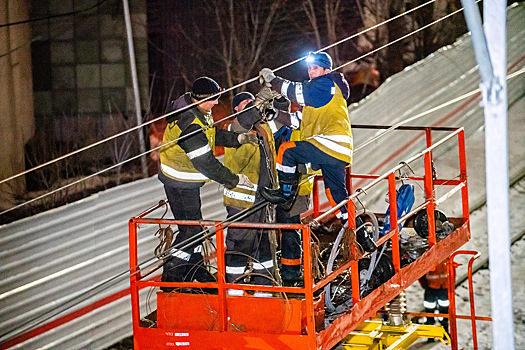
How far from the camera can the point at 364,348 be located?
8789mm

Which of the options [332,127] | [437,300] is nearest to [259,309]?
[332,127]

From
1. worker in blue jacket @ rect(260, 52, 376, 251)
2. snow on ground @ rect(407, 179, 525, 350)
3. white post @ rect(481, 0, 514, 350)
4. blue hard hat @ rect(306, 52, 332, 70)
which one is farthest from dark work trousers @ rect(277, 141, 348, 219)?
snow on ground @ rect(407, 179, 525, 350)

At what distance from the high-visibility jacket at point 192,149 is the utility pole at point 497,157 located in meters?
2.36

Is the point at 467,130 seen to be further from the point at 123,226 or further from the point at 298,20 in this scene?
the point at 123,226

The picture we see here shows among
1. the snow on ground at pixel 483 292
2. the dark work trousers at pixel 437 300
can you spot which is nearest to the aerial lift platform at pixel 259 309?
the dark work trousers at pixel 437 300

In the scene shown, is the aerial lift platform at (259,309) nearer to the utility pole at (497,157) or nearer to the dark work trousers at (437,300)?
the utility pole at (497,157)

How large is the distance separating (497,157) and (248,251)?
2.44 m

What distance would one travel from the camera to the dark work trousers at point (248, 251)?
24.6ft

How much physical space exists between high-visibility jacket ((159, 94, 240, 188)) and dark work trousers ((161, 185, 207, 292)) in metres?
0.12

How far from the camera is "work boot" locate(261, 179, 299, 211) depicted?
23.9ft

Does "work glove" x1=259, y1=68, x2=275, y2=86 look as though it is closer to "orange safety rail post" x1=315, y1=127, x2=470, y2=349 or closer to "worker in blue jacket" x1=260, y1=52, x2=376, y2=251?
"worker in blue jacket" x1=260, y1=52, x2=376, y2=251

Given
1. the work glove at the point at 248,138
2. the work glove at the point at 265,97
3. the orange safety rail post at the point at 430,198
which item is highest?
the work glove at the point at 265,97

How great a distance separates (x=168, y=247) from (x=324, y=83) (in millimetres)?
2040

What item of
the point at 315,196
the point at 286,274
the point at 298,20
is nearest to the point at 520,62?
the point at 298,20
